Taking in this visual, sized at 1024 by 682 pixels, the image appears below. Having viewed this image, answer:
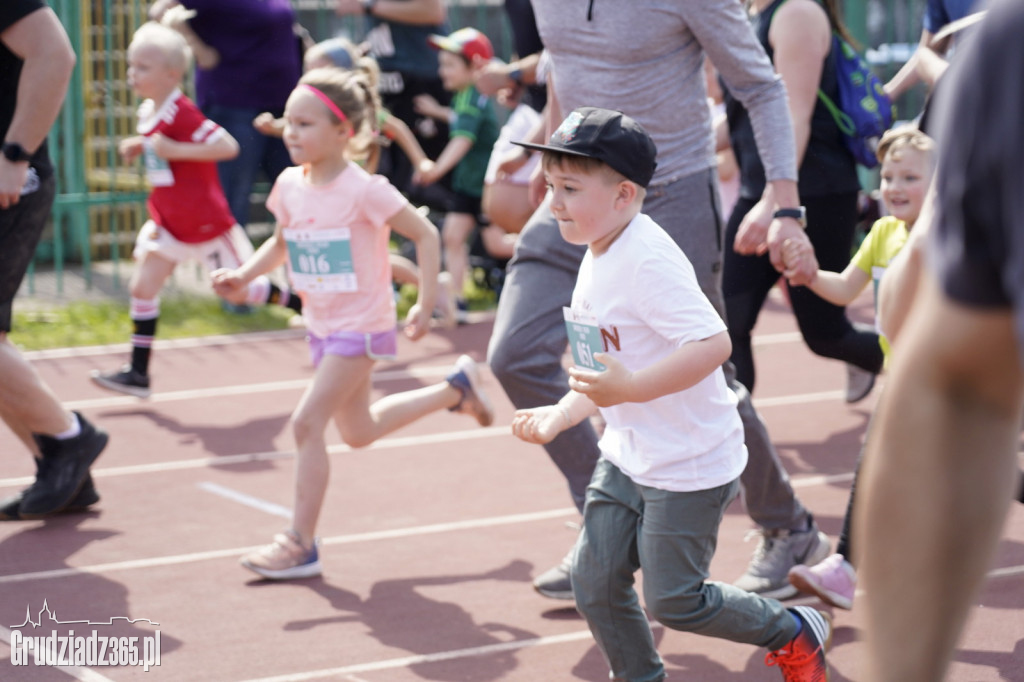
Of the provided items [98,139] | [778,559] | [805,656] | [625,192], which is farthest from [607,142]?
[98,139]

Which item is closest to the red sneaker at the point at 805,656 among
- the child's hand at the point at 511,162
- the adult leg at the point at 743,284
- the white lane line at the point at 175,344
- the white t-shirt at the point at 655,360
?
the white t-shirt at the point at 655,360

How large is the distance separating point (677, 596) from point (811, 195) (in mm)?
2259

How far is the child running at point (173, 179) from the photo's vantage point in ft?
25.3

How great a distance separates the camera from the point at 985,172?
1621 mm

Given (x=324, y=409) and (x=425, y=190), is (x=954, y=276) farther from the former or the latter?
(x=425, y=190)

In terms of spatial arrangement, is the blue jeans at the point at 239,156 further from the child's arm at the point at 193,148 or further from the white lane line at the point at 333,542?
the white lane line at the point at 333,542

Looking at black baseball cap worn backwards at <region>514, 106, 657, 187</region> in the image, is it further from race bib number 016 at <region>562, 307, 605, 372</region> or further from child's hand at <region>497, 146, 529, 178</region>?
child's hand at <region>497, 146, 529, 178</region>

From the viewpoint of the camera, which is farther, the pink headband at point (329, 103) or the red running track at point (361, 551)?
the pink headband at point (329, 103)

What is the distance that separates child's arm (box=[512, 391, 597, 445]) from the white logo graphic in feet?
4.79

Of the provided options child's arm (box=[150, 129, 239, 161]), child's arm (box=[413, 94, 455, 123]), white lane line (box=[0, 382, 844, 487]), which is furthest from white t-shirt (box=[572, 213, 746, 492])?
child's arm (box=[413, 94, 455, 123])

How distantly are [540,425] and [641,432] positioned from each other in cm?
25

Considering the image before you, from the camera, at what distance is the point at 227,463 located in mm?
6504

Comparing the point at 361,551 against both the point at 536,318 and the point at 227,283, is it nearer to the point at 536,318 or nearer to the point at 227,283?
the point at 227,283

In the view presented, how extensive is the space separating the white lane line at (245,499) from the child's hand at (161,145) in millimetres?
2370
